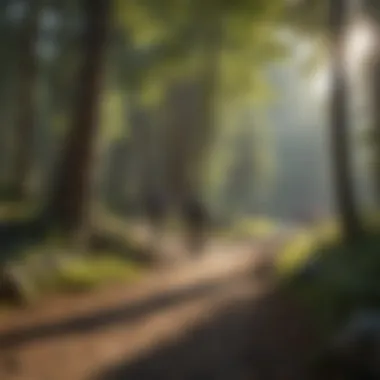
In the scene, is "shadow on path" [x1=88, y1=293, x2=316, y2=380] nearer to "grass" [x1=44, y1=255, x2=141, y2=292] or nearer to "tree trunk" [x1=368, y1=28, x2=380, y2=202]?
"grass" [x1=44, y1=255, x2=141, y2=292]

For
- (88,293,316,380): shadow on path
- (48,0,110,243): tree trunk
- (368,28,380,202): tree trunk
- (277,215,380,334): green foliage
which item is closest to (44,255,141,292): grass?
(48,0,110,243): tree trunk

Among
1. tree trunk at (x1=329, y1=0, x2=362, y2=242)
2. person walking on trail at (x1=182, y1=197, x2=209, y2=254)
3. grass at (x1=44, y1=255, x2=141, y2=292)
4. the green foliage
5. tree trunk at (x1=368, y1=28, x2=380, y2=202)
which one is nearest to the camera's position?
tree trunk at (x1=329, y1=0, x2=362, y2=242)

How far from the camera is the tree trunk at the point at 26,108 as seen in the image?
325 cm

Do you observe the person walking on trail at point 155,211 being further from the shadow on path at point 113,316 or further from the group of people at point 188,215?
the shadow on path at point 113,316

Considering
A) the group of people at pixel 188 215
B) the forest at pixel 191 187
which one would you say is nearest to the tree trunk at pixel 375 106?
the forest at pixel 191 187

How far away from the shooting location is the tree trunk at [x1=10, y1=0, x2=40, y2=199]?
10.7 ft

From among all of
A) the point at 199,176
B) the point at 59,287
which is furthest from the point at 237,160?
the point at 59,287

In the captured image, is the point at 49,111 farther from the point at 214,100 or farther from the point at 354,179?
the point at 354,179

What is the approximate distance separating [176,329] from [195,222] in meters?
0.62

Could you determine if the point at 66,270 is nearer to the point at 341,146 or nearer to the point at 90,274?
the point at 90,274

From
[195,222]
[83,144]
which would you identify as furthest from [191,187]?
[83,144]

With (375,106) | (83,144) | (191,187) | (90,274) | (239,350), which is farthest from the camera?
(90,274)

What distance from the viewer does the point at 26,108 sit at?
3.49 metres

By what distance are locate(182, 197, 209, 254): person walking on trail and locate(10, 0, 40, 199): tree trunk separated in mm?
842
